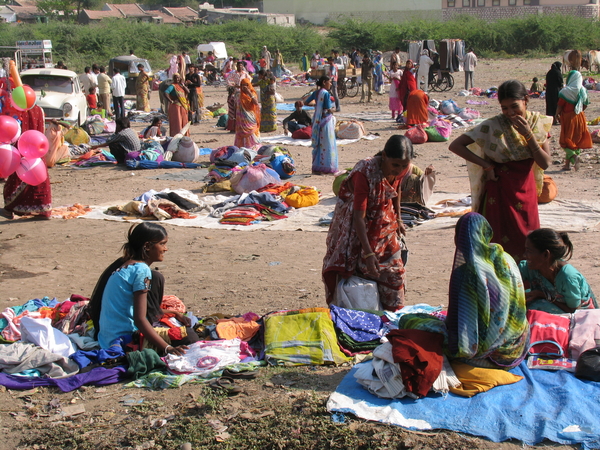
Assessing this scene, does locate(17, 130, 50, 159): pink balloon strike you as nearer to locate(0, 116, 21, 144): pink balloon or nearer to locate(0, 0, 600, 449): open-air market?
locate(0, 0, 600, 449): open-air market

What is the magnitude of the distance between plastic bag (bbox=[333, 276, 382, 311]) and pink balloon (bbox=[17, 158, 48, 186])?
15.3ft

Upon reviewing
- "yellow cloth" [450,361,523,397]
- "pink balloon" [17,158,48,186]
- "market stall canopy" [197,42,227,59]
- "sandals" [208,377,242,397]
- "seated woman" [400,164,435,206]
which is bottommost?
"sandals" [208,377,242,397]

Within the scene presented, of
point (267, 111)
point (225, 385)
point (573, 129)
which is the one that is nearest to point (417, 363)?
point (225, 385)

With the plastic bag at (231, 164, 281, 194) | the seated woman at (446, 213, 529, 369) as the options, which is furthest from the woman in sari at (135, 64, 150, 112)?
the seated woman at (446, 213, 529, 369)

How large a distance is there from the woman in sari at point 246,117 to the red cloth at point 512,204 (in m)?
9.45

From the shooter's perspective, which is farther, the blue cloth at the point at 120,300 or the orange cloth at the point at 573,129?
the orange cloth at the point at 573,129

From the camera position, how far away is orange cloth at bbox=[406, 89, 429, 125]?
1489 centimetres

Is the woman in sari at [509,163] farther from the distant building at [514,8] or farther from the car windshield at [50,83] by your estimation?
the distant building at [514,8]

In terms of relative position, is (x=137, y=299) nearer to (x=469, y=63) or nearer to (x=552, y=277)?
(x=552, y=277)

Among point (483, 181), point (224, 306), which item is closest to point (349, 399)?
point (483, 181)

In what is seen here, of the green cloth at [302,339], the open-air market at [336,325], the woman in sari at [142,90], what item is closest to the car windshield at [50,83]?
the woman in sari at [142,90]

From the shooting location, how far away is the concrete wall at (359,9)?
180 ft

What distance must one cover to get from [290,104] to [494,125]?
18.7 metres

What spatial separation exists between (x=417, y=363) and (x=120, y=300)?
1.90m
